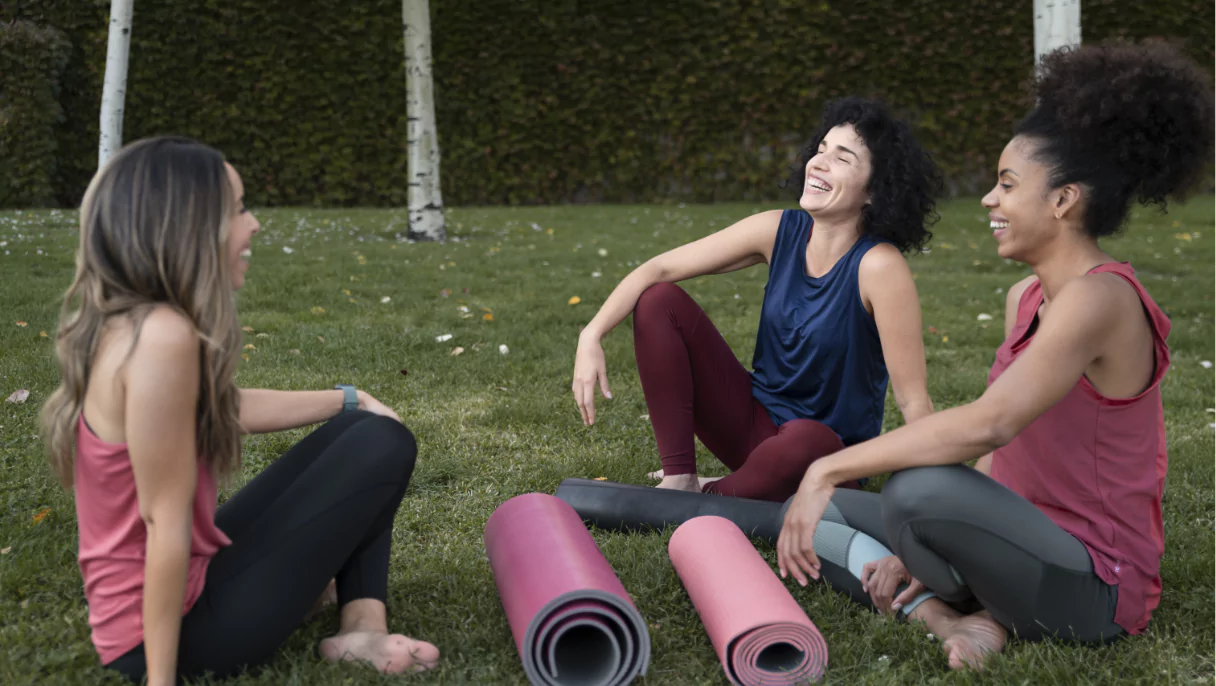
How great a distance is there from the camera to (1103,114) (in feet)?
7.28

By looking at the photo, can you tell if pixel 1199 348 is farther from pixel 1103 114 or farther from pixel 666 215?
pixel 666 215

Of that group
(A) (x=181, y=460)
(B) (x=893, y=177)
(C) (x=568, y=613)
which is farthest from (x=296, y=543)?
(B) (x=893, y=177)

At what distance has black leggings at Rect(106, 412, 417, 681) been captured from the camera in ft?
6.88

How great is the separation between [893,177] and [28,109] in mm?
11457

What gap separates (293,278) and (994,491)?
570cm

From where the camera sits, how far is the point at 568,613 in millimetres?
2166

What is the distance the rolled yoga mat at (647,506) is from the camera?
3.08 meters

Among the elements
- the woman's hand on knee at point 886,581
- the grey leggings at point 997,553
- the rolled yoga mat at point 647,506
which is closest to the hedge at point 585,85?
the rolled yoga mat at point 647,506

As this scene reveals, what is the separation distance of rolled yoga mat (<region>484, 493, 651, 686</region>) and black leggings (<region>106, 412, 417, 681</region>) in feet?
1.14

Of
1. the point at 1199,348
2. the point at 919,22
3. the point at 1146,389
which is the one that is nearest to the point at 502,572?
the point at 1146,389

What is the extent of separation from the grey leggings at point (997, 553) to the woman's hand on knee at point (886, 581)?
175mm

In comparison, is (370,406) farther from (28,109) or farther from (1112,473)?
(28,109)

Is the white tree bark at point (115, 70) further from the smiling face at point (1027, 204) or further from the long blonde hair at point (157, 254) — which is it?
the smiling face at point (1027, 204)

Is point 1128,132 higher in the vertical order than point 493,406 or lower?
higher
